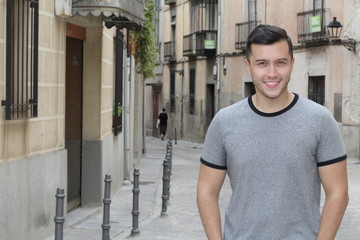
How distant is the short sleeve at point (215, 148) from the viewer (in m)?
3.40

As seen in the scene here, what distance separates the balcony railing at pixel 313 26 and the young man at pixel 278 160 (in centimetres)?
2249

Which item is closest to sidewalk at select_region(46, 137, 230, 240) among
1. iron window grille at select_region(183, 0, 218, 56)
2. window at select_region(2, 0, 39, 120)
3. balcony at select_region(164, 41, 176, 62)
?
window at select_region(2, 0, 39, 120)

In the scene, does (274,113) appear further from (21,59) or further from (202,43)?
(202,43)

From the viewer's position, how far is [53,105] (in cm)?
955

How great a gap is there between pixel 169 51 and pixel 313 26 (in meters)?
16.6

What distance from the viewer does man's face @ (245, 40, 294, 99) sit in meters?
3.29

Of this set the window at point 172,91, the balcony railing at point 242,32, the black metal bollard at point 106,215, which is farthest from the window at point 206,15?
the black metal bollard at point 106,215

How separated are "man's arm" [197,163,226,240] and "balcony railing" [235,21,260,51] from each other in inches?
1127

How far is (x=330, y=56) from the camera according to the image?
25547 mm

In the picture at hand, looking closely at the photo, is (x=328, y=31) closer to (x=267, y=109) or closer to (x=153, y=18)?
(x=153, y=18)

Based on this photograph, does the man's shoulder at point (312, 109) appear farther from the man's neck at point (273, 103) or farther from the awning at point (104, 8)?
the awning at point (104, 8)

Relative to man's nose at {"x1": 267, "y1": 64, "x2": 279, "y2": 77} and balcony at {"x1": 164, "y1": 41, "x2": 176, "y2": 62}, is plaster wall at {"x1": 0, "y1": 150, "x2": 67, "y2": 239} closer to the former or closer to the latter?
man's nose at {"x1": 267, "y1": 64, "x2": 279, "y2": 77}

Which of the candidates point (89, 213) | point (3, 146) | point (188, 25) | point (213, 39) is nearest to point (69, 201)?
point (89, 213)

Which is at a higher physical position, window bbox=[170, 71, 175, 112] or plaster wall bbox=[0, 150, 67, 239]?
window bbox=[170, 71, 175, 112]
